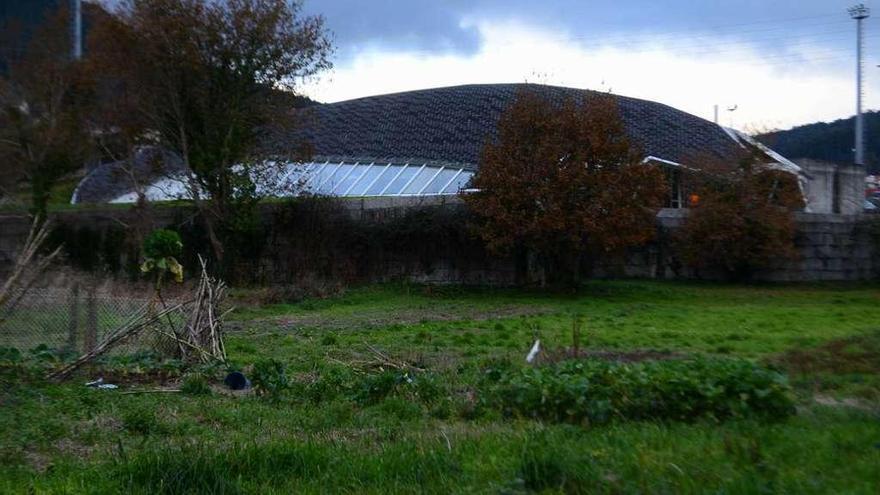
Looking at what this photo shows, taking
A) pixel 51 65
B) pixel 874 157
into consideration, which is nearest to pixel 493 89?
pixel 51 65

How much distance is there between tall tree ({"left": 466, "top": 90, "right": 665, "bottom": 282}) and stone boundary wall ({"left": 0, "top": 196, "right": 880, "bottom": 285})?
9.08 ft

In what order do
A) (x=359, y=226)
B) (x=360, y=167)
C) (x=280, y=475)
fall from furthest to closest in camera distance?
(x=360, y=167) → (x=359, y=226) → (x=280, y=475)

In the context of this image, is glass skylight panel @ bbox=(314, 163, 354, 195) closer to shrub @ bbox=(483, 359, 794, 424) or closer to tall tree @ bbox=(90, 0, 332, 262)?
tall tree @ bbox=(90, 0, 332, 262)

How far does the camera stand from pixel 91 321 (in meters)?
14.4

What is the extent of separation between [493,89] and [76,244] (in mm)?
19315

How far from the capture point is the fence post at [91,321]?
14.2 m

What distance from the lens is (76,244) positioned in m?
35.9

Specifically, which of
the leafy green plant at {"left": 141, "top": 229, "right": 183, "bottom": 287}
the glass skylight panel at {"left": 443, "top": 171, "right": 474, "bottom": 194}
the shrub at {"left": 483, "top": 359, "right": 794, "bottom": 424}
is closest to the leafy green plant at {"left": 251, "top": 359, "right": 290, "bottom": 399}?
the shrub at {"left": 483, "top": 359, "right": 794, "bottom": 424}

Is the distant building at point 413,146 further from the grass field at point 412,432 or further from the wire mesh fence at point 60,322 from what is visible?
the wire mesh fence at point 60,322

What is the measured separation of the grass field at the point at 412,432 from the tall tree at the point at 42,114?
19576 millimetres

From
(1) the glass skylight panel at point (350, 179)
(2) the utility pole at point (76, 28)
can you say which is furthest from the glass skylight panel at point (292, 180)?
(2) the utility pole at point (76, 28)

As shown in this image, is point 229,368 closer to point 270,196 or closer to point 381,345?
point 381,345

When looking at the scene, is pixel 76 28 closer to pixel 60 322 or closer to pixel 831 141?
pixel 60 322

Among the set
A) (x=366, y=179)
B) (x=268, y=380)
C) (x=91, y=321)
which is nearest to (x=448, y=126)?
(x=366, y=179)
